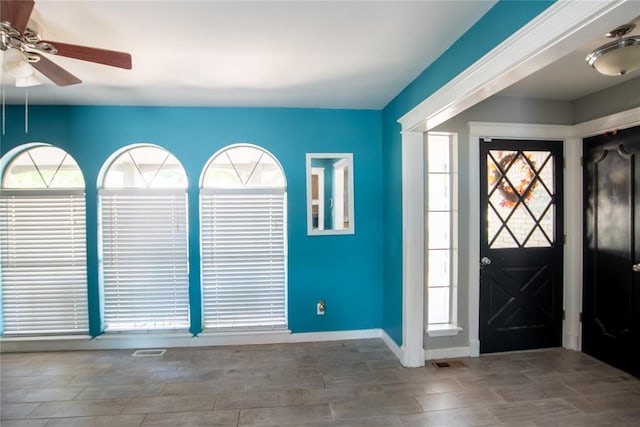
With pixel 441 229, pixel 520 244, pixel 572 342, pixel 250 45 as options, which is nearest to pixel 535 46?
pixel 250 45

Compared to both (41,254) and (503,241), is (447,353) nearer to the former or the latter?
(503,241)

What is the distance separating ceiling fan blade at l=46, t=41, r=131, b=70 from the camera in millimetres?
1676

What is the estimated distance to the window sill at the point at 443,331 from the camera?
3084mm

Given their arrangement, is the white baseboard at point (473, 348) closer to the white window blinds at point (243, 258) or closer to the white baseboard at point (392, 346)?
the white baseboard at point (392, 346)

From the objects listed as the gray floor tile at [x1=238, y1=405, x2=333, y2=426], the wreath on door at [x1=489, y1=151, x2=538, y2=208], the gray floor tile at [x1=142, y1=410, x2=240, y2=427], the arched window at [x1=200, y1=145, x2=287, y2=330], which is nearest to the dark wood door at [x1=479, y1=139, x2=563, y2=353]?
the wreath on door at [x1=489, y1=151, x2=538, y2=208]

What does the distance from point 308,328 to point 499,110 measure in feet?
10.0

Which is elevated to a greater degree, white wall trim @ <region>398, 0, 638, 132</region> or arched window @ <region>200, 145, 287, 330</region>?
white wall trim @ <region>398, 0, 638, 132</region>

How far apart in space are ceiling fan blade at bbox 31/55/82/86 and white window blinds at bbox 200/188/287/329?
61.7 inches

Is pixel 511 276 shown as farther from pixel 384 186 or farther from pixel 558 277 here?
pixel 384 186

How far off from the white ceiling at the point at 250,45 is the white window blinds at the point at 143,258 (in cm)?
105

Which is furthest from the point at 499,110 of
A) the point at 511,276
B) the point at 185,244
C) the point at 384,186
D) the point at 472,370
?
the point at 185,244

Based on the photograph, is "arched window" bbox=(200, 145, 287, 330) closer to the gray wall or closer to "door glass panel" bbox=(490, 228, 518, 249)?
"door glass panel" bbox=(490, 228, 518, 249)

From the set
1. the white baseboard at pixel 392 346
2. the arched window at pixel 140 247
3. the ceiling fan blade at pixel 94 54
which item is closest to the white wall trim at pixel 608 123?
the white baseboard at pixel 392 346

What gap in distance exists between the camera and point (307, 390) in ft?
8.41
